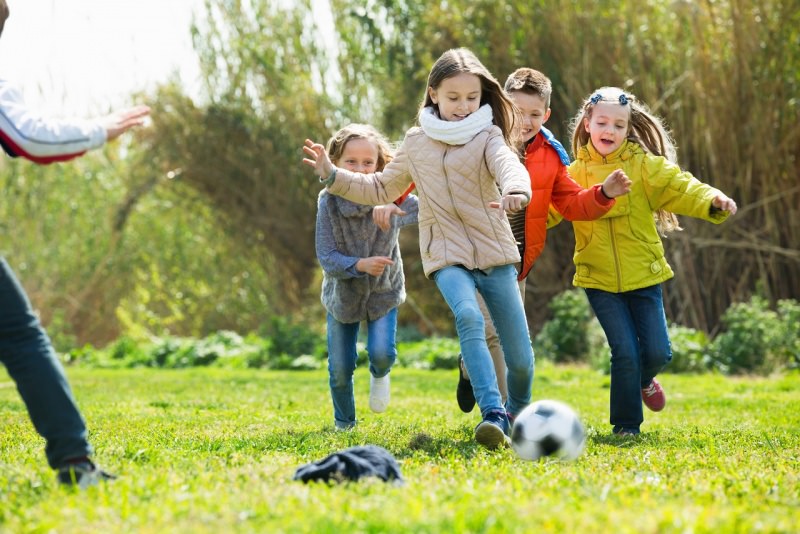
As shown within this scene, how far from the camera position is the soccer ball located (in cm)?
443

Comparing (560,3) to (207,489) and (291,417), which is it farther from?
(207,489)

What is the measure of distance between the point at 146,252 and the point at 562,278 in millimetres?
7992

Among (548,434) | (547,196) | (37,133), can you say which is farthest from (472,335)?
(37,133)

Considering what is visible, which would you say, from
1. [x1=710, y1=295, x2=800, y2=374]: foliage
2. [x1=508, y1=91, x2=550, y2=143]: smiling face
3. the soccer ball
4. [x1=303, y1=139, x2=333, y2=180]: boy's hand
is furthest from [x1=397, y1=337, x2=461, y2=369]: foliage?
the soccer ball

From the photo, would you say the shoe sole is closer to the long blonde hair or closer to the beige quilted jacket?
the beige quilted jacket

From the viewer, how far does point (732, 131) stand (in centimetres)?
1219

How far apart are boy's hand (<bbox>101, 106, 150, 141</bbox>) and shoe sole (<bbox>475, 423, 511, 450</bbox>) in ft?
6.83

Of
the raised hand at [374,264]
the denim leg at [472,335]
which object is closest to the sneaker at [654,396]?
the denim leg at [472,335]

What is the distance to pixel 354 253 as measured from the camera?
6.19m

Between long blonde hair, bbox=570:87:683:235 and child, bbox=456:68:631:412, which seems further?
long blonde hair, bbox=570:87:683:235

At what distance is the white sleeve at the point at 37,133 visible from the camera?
348 cm

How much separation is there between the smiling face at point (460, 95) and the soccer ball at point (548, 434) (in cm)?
157

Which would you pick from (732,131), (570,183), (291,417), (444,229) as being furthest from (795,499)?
(732,131)

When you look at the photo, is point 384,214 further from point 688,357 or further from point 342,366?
point 688,357
